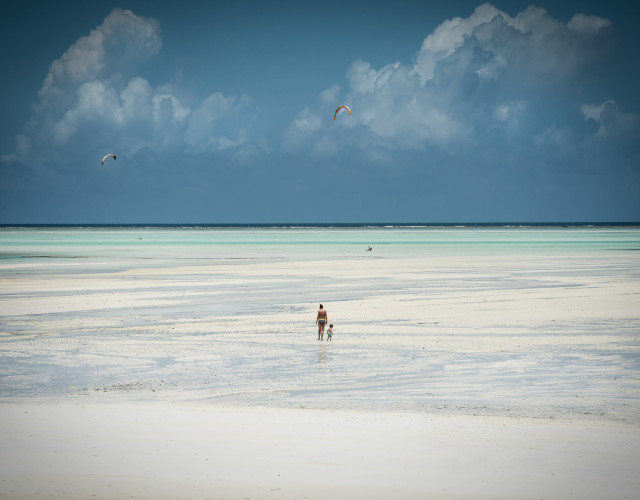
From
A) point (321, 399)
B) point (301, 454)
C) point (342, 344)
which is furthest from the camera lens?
point (342, 344)

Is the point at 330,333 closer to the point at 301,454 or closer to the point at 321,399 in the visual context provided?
the point at 321,399

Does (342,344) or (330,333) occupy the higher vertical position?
(330,333)

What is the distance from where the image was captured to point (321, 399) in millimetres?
15953

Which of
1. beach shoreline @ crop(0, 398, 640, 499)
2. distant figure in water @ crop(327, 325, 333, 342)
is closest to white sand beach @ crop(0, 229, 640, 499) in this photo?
beach shoreline @ crop(0, 398, 640, 499)

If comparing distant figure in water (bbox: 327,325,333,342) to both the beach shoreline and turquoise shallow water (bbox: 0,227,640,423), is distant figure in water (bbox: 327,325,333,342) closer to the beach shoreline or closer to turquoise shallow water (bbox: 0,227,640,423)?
turquoise shallow water (bbox: 0,227,640,423)

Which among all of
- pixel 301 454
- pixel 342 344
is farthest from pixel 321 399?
pixel 342 344

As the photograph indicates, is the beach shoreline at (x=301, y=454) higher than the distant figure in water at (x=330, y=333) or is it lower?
lower

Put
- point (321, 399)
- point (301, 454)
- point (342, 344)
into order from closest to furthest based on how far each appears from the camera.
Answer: point (301, 454) → point (321, 399) → point (342, 344)

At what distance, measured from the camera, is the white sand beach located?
1111 centimetres

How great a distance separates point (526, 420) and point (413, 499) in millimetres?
4603

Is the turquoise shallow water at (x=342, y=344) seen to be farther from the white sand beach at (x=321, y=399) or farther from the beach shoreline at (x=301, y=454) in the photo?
the beach shoreline at (x=301, y=454)

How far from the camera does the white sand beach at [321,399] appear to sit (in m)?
11.1

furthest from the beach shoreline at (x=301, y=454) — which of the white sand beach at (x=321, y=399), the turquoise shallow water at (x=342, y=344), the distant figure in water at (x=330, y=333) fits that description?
the distant figure in water at (x=330, y=333)

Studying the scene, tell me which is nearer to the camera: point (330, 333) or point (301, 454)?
point (301, 454)
